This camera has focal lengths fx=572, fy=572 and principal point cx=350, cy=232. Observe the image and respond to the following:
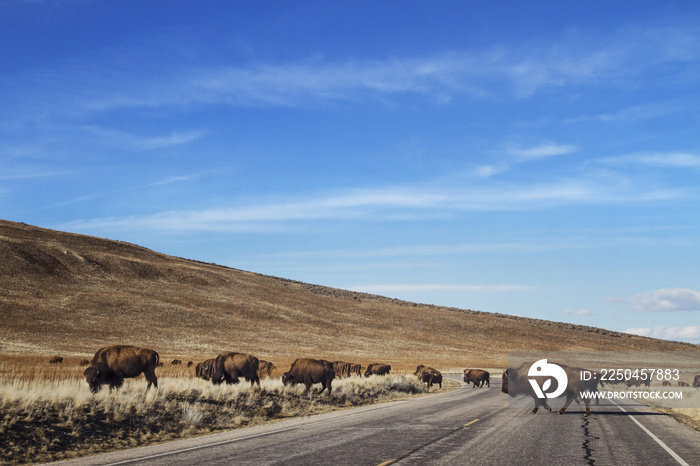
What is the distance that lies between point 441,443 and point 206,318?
74.9 metres

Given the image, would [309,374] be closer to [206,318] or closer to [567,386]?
[567,386]

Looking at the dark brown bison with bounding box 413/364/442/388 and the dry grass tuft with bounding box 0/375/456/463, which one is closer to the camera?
the dry grass tuft with bounding box 0/375/456/463

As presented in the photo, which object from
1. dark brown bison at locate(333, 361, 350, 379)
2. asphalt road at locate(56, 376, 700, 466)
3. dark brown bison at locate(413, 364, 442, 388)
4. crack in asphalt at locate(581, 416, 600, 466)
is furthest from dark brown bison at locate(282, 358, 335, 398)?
dark brown bison at locate(333, 361, 350, 379)

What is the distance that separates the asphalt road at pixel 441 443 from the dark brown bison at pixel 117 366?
6.18 meters

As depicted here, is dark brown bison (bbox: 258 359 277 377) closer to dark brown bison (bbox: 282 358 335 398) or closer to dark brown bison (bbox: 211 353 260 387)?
dark brown bison (bbox: 282 358 335 398)

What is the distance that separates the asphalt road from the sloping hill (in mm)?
Answer: 44162

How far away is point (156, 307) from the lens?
8281 centimetres

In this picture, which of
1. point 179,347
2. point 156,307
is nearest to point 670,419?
point 179,347

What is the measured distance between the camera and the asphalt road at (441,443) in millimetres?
10602

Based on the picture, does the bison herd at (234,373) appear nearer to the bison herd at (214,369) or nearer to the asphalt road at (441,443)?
the bison herd at (214,369)

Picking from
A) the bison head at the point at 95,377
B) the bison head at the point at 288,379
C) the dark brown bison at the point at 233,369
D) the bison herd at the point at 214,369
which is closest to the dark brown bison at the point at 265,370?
the bison herd at the point at 214,369

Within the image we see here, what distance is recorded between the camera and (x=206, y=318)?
8312 centimetres

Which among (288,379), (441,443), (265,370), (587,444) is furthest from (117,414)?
(265,370)

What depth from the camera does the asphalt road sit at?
34.8ft
